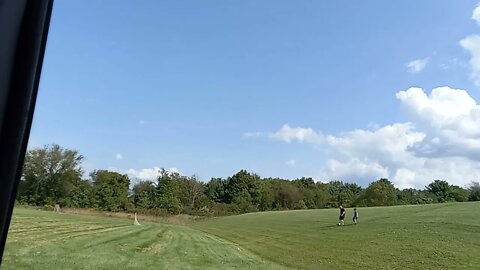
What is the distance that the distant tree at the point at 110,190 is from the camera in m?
55.2

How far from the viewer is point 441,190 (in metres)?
66.2

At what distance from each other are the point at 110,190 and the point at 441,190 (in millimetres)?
42596

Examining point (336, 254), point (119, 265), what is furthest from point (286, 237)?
point (119, 265)

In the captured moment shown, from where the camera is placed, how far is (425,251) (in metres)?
21.4

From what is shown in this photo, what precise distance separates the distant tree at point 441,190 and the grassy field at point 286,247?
31141mm

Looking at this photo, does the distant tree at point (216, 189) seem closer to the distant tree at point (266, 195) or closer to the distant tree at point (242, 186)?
the distant tree at point (242, 186)

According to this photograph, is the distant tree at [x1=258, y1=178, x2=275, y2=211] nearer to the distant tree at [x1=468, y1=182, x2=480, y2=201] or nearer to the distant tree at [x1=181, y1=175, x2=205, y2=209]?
the distant tree at [x1=181, y1=175, x2=205, y2=209]

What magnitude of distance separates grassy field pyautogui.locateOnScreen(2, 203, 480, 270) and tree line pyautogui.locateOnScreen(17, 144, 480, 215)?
75.9 feet

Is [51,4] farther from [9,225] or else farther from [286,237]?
[286,237]

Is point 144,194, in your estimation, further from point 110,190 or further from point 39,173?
point 39,173

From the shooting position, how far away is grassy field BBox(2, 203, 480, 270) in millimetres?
13203

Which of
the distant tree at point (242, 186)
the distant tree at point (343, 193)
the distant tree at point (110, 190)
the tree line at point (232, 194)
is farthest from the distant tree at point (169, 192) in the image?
the distant tree at point (343, 193)

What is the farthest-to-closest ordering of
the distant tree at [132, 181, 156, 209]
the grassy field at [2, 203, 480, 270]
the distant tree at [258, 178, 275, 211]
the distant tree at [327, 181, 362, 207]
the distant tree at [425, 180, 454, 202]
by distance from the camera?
the distant tree at [258, 178, 275, 211], the distant tree at [327, 181, 362, 207], the distant tree at [425, 180, 454, 202], the distant tree at [132, 181, 156, 209], the grassy field at [2, 203, 480, 270]

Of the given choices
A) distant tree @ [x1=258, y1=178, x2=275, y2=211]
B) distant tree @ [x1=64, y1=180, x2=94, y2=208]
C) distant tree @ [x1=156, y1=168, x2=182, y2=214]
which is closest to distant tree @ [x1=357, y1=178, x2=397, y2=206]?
distant tree @ [x1=258, y1=178, x2=275, y2=211]
